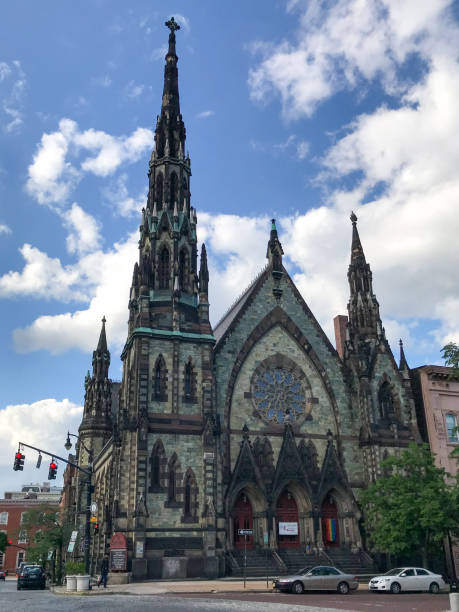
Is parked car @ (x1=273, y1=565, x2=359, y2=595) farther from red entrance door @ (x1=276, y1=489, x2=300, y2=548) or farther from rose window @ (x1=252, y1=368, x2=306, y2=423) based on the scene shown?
rose window @ (x1=252, y1=368, x2=306, y2=423)

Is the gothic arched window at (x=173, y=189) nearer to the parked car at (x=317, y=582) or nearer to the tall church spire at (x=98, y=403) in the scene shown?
the tall church spire at (x=98, y=403)

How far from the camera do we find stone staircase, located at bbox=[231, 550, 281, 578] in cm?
3647

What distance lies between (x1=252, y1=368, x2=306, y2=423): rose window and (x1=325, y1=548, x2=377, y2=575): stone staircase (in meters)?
9.02

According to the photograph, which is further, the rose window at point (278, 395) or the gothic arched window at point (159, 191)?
the gothic arched window at point (159, 191)

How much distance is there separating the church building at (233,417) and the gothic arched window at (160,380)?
9cm

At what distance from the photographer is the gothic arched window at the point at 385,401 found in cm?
4544

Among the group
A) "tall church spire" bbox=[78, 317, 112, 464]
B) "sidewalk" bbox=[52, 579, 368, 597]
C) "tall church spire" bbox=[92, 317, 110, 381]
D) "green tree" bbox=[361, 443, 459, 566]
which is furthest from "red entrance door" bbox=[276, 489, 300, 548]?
"tall church spire" bbox=[92, 317, 110, 381]

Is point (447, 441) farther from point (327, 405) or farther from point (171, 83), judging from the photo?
point (171, 83)

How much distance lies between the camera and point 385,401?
4597 centimetres

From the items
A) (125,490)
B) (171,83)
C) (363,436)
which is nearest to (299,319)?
(363,436)

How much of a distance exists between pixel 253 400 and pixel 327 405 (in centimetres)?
590

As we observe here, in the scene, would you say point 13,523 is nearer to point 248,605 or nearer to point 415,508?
point 415,508

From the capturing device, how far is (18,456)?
3023cm

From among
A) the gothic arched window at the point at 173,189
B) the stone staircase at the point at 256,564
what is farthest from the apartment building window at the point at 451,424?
the gothic arched window at the point at 173,189
